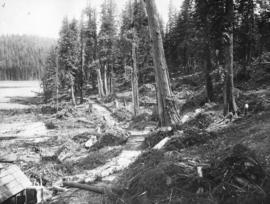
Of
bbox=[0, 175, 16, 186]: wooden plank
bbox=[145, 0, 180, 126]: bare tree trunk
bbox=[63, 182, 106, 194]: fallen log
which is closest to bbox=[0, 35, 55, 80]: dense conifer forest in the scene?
bbox=[0, 175, 16, 186]: wooden plank

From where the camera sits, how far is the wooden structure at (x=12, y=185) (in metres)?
6.41

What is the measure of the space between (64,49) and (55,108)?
32.4ft

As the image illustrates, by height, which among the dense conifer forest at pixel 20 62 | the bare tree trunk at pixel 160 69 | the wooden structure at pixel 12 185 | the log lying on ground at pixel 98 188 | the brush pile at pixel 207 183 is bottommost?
the wooden structure at pixel 12 185

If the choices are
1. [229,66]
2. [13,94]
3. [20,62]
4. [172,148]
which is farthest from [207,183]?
[20,62]

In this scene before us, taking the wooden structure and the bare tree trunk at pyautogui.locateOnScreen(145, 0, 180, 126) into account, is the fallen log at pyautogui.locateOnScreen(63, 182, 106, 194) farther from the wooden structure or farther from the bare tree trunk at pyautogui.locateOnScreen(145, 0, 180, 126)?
the bare tree trunk at pyautogui.locateOnScreen(145, 0, 180, 126)

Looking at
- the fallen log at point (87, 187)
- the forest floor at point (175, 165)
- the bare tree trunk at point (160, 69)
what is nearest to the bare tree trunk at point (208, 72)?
the forest floor at point (175, 165)

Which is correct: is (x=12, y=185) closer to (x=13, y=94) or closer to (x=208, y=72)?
(x=208, y=72)

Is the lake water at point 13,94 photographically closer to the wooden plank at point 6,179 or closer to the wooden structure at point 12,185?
the wooden structure at point 12,185

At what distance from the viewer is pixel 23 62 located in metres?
150

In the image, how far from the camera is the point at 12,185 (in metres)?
6.68

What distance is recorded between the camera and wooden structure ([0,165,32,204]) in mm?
6414

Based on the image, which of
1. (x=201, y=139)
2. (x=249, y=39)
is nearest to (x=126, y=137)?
(x=201, y=139)

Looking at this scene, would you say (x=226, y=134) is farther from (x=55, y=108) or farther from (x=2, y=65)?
(x=2, y=65)

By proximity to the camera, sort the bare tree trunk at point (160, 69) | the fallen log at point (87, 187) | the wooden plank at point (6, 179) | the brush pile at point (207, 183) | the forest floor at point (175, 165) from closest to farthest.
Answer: the brush pile at point (207, 183) < the forest floor at point (175, 165) < the fallen log at point (87, 187) < the wooden plank at point (6, 179) < the bare tree trunk at point (160, 69)
